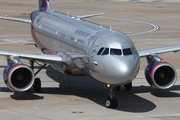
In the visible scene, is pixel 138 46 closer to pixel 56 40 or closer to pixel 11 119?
pixel 56 40

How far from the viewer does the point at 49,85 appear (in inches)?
1275

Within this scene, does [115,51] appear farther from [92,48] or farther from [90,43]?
[90,43]

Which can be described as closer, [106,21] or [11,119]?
[11,119]

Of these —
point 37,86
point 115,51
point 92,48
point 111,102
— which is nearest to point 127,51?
point 115,51

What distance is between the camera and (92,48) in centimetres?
2656

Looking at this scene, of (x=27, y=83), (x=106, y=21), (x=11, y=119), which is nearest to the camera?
(x=11, y=119)

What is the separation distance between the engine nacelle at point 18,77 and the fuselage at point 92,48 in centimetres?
218

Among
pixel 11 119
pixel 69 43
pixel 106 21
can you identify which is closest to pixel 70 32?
pixel 69 43

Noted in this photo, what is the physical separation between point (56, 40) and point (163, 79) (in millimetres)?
6275

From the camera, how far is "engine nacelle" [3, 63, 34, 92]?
2742cm

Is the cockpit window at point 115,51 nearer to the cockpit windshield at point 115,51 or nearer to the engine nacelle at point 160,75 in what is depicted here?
the cockpit windshield at point 115,51

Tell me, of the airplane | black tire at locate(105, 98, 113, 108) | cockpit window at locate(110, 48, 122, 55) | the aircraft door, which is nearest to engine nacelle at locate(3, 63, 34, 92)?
the airplane

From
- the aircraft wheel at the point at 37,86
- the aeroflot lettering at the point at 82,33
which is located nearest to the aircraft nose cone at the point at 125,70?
the aeroflot lettering at the point at 82,33

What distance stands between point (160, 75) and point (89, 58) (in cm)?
439
